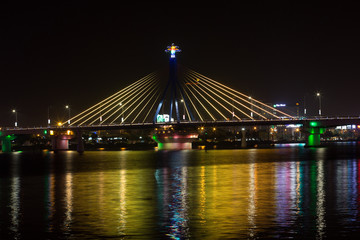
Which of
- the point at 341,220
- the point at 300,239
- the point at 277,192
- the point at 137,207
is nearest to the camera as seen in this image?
the point at 300,239

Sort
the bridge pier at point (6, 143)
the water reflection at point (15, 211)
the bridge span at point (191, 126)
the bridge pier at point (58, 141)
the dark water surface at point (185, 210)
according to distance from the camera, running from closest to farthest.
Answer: the dark water surface at point (185, 210)
the water reflection at point (15, 211)
the bridge span at point (191, 126)
the bridge pier at point (58, 141)
the bridge pier at point (6, 143)

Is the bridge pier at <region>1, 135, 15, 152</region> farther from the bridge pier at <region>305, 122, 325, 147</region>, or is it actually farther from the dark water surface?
the dark water surface

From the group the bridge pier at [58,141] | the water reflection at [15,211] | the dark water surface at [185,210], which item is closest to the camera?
the dark water surface at [185,210]

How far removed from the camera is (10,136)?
475ft

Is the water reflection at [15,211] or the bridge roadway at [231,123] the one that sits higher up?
the bridge roadway at [231,123]

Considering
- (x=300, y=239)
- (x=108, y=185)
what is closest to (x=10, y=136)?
(x=108, y=185)

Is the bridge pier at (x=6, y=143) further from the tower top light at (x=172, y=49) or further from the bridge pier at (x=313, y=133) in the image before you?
the bridge pier at (x=313, y=133)

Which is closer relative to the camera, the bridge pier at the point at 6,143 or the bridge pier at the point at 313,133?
the bridge pier at the point at 313,133

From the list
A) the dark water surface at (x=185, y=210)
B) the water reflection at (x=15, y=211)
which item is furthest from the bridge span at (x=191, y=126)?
the water reflection at (x=15, y=211)

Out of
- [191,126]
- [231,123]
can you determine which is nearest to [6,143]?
[191,126]

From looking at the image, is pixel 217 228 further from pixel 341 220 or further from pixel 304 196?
pixel 304 196

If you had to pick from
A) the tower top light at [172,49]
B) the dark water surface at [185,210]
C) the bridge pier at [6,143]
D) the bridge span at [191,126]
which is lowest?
the dark water surface at [185,210]

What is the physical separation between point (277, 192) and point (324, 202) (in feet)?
13.8

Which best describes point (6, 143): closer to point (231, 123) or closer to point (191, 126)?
point (191, 126)
